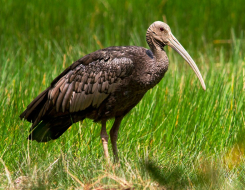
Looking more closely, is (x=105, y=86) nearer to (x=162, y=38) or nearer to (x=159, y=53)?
(x=159, y=53)

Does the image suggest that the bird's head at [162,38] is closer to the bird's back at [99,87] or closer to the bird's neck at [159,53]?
the bird's neck at [159,53]

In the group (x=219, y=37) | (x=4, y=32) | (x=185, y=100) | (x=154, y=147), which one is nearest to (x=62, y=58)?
(x=4, y=32)

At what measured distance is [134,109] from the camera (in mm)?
5637

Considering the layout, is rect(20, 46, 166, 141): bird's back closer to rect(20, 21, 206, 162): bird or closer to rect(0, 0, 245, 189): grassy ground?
rect(20, 21, 206, 162): bird

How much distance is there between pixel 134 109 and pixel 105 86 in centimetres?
118

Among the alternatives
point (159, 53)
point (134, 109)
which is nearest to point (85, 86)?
point (159, 53)

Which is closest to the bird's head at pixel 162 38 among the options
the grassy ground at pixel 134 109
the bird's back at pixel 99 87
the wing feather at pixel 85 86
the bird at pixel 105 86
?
the bird at pixel 105 86

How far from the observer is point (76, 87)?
4738 mm

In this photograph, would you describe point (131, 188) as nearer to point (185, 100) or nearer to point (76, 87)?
point (76, 87)

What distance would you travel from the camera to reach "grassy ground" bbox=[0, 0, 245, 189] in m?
3.63

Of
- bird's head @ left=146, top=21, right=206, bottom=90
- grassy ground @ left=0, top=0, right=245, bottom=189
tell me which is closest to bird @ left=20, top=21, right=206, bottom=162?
bird's head @ left=146, top=21, right=206, bottom=90

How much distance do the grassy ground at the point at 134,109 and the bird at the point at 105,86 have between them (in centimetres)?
21

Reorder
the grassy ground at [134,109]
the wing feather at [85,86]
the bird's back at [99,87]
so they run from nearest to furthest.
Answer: the grassy ground at [134,109] < the bird's back at [99,87] < the wing feather at [85,86]

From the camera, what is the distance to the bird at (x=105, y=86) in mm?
4418
